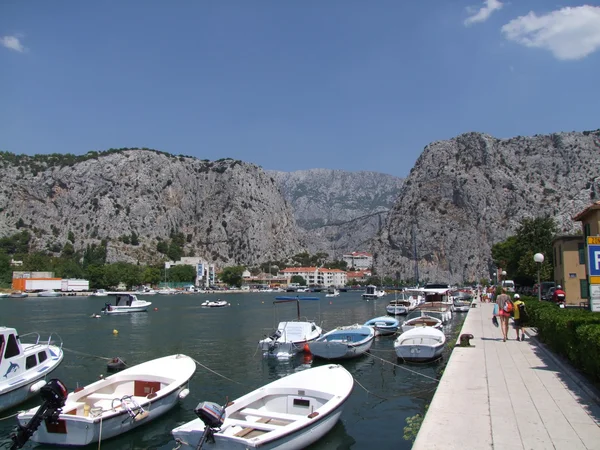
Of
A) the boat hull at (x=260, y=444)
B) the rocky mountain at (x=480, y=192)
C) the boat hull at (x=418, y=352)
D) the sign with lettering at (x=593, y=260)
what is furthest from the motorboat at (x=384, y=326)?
the rocky mountain at (x=480, y=192)

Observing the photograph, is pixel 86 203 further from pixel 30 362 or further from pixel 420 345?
pixel 420 345

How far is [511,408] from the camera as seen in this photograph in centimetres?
1051

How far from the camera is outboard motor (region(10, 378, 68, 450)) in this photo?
10.8 metres

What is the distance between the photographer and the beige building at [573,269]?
40.3 m

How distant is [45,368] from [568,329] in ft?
62.4

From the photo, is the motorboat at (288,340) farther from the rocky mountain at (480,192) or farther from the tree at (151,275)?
the rocky mountain at (480,192)

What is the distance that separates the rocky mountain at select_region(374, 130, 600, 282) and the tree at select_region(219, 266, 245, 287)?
210ft

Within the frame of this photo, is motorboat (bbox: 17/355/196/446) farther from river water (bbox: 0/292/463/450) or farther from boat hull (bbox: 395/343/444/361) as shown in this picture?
boat hull (bbox: 395/343/444/361)

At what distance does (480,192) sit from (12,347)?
182 m

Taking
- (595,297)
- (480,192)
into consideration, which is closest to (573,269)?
(595,297)

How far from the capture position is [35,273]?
490 feet

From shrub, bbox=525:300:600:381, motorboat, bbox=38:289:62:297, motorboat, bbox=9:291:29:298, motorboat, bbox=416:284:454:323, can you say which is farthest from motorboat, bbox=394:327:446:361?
motorboat, bbox=38:289:62:297

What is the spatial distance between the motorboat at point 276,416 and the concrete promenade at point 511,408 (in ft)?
9.62

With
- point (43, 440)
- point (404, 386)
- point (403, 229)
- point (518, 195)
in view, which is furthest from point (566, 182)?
point (43, 440)
